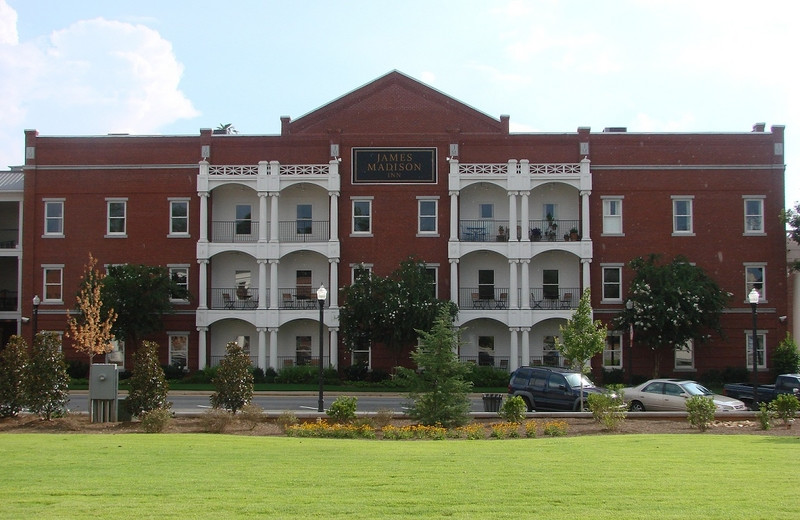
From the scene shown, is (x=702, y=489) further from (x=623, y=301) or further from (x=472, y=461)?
(x=623, y=301)

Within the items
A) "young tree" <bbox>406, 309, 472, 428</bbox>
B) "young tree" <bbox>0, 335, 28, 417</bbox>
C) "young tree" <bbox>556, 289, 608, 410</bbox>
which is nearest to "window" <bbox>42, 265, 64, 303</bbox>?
"young tree" <bbox>0, 335, 28, 417</bbox>

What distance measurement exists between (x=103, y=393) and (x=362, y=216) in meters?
22.7

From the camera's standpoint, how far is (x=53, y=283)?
42062 millimetres

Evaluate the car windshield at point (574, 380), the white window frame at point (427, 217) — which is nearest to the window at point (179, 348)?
the white window frame at point (427, 217)

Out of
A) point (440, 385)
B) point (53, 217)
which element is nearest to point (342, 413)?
point (440, 385)

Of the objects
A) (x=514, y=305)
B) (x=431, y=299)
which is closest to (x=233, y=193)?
(x=431, y=299)

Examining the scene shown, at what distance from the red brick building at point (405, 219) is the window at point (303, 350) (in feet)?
0.22

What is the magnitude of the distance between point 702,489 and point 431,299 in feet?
89.6

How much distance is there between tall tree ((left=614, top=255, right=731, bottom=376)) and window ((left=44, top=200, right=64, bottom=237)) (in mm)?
28315

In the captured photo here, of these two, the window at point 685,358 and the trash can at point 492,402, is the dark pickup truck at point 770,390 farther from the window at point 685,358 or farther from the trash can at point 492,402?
the window at point 685,358

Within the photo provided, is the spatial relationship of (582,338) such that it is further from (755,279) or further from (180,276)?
(180,276)

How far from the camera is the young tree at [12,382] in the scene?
20500 mm

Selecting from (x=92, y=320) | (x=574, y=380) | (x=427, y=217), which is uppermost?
(x=427, y=217)

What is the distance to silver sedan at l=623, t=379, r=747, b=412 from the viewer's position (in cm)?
2519
